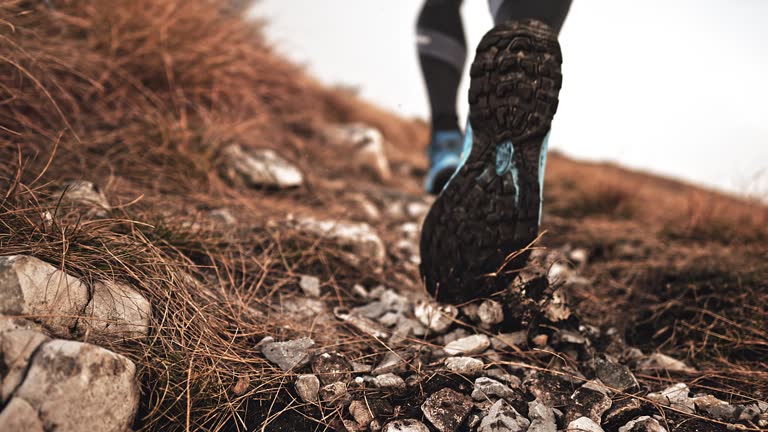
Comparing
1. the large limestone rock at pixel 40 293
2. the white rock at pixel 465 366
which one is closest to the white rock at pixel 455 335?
the white rock at pixel 465 366

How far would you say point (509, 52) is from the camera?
1.06 metres

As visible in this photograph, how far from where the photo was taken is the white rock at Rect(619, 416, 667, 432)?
0.81 m

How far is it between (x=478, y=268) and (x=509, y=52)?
52cm

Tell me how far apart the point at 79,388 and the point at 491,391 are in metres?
0.70

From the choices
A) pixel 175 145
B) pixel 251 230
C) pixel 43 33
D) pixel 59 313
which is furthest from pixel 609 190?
pixel 43 33

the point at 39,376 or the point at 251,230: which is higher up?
the point at 39,376

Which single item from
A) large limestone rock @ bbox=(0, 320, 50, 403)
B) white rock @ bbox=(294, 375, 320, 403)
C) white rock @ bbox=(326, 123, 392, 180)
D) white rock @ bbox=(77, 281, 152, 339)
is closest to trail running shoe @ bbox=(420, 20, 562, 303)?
white rock @ bbox=(294, 375, 320, 403)

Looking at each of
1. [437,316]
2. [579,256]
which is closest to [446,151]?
[579,256]

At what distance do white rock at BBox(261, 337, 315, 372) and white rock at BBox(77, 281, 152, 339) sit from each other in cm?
25

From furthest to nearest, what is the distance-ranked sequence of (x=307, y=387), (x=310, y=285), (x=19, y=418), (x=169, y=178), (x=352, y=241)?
(x=169, y=178)
(x=352, y=241)
(x=310, y=285)
(x=307, y=387)
(x=19, y=418)

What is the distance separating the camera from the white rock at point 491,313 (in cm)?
113

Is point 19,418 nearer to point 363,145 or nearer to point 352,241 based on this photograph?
point 352,241

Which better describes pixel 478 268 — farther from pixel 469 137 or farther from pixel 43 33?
pixel 43 33

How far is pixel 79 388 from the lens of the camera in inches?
26.3
